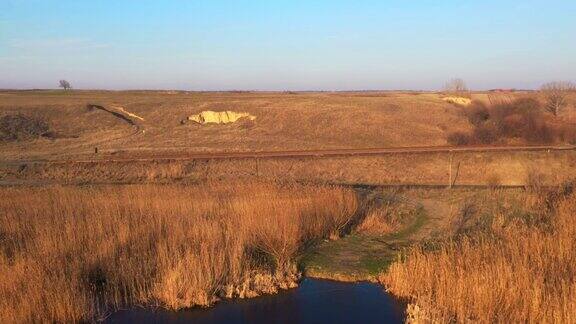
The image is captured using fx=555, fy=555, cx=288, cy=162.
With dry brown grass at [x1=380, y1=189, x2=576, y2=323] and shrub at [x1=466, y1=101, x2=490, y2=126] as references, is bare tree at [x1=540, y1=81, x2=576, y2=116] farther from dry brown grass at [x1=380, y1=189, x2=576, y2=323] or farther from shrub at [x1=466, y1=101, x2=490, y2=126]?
dry brown grass at [x1=380, y1=189, x2=576, y2=323]

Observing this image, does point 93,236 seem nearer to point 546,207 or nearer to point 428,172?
point 546,207

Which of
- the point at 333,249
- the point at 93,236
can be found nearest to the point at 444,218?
the point at 333,249

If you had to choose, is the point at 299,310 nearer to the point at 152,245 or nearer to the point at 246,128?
the point at 152,245

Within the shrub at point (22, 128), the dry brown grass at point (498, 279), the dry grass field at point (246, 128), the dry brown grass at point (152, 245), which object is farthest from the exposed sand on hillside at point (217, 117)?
the dry brown grass at point (498, 279)

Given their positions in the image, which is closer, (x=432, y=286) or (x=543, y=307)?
(x=543, y=307)

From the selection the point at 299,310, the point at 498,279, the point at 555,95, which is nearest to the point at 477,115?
the point at 555,95
